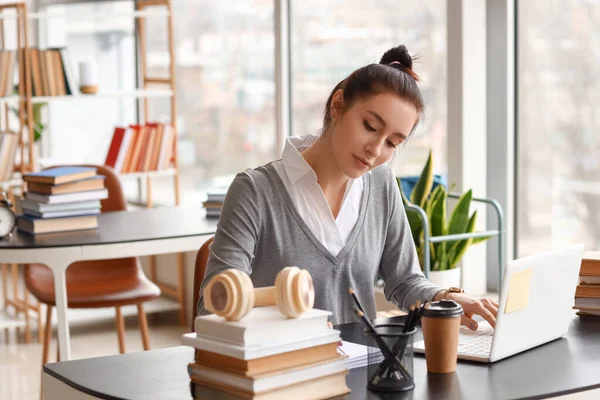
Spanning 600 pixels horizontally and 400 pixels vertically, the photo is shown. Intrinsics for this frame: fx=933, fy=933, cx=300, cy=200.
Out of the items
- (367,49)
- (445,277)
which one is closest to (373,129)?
(445,277)

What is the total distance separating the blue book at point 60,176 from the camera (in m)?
3.21

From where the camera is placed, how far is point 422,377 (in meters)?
1.50

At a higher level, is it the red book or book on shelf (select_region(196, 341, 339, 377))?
the red book

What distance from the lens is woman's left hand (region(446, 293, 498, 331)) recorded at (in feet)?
5.63

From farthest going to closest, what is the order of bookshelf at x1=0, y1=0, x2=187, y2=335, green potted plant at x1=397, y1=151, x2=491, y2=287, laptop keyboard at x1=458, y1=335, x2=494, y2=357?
bookshelf at x1=0, y1=0, x2=187, y2=335
green potted plant at x1=397, y1=151, x2=491, y2=287
laptop keyboard at x1=458, y1=335, x2=494, y2=357

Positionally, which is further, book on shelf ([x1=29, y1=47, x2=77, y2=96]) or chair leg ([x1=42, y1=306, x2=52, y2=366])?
book on shelf ([x1=29, y1=47, x2=77, y2=96])

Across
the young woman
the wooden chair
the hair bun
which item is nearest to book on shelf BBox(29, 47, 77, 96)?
the wooden chair

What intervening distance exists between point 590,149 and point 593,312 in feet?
4.37

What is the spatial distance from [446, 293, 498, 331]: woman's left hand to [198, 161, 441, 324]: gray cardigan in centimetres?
16

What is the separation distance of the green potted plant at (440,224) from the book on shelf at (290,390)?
172 cm

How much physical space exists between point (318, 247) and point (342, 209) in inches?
4.3

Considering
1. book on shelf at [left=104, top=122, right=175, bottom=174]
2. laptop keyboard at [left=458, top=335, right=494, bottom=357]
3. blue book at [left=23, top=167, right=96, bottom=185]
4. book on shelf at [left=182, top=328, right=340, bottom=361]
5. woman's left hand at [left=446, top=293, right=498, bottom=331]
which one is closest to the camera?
book on shelf at [left=182, top=328, right=340, bottom=361]

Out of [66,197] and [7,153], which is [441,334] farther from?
[7,153]

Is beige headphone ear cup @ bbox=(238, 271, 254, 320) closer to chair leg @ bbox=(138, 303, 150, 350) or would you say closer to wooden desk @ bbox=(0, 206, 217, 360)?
wooden desk @ bbox=(0, 206, 217, 360)
